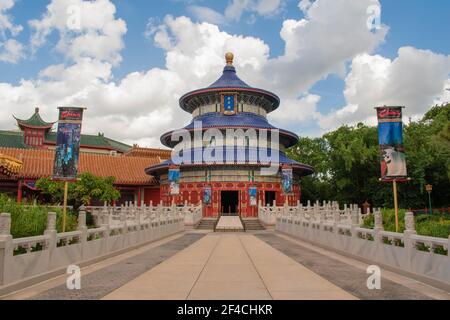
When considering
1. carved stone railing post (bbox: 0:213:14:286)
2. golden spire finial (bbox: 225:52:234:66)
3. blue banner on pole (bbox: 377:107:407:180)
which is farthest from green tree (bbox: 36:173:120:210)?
golden spire finial (bbox: 225:52:234:66)

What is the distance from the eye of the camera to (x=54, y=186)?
3095cm

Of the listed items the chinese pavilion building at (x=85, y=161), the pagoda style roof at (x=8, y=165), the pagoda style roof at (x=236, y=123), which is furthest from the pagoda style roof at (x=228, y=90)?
the pagoda style roof at (x=8, y=165)

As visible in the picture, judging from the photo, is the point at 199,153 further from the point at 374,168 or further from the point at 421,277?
the point at 421,277

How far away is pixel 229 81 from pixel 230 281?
136 ft

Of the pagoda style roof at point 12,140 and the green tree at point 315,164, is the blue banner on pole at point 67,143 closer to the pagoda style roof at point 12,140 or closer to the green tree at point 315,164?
the green tree at point 315,164

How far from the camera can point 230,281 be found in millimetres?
9398

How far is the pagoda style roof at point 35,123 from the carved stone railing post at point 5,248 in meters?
55.2

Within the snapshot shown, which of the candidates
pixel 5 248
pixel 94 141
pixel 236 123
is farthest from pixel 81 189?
pixel 94 141

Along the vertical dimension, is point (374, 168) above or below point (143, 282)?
above

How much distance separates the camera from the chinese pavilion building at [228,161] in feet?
130

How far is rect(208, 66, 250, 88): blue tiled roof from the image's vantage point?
4686 centimetres

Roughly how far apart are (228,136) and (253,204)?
853cm

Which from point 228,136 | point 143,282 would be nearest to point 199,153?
point 228,136

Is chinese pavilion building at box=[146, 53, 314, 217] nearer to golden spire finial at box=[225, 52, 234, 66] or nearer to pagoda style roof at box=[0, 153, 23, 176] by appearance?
golden spire finial at box=[225, 52, 234, 66]
